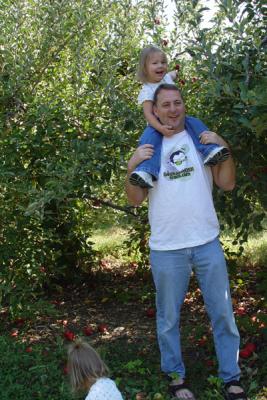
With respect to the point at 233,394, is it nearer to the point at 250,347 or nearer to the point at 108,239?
the point at 250,347

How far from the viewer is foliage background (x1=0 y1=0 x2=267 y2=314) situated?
387cm

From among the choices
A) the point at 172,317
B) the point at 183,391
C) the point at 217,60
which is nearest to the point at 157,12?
the point at 217,60

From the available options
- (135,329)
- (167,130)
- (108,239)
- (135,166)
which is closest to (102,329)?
(135,329)

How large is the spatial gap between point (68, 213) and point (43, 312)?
91cm

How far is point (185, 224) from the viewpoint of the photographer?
3.28 m

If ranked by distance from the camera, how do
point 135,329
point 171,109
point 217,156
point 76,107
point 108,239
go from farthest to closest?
point 108,239
point 135,329
point 76,107
point 171,109
point 217,156

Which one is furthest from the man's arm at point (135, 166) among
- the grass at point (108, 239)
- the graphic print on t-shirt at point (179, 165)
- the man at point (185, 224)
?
the grass at point (108, 239)

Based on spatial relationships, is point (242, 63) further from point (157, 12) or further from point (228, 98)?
point (157, 12)

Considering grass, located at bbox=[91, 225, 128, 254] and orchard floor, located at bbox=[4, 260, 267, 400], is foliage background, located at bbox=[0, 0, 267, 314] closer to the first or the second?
orchard floor, located at bbox=[4, 260, 267, 400]

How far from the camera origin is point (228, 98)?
337 centimetres

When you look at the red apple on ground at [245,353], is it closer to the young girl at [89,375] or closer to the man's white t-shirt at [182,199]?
the man's white t-shirt at [182,199]

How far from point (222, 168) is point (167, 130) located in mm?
337

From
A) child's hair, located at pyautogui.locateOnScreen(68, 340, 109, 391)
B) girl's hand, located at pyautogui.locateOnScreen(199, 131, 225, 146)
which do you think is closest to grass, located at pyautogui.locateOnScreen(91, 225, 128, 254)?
girl's hand, located at pyautogui.locateOnScreen(199, 131, 225, 146)

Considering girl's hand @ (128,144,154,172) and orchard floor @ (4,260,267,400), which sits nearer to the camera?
girl's hand @ (128,144,154,172)
